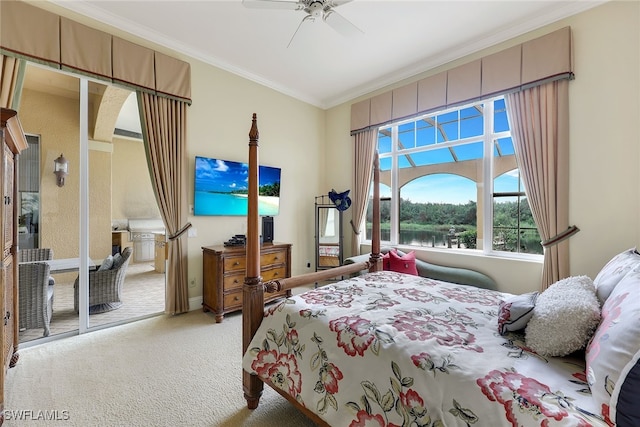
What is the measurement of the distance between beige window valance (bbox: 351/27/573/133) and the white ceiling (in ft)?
0.67

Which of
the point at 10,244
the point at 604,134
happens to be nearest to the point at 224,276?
the point at 10,244

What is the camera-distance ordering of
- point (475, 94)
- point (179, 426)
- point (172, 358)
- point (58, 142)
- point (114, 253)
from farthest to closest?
point (475, 94) → point (114, 253) → point (58, 142) → point (172, 358) → point (179, 426)

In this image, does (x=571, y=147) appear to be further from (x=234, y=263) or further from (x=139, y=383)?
(x=139, y=383)

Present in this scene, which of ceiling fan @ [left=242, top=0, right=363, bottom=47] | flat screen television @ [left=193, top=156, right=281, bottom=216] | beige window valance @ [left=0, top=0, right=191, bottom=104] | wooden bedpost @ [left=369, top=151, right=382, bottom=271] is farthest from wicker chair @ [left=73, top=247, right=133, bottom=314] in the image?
ceiling fan @ [left=242, top=0, right=363, bottom=47]

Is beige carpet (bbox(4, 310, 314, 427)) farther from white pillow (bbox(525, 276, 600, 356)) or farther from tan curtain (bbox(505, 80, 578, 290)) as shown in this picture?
tan curtain (bbox(505, 80, 578, 290))

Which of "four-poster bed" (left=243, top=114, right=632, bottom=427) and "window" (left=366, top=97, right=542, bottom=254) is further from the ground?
"window" (left=366, top=97, right=542, bottom=254)

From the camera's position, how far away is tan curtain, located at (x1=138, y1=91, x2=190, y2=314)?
3074mm

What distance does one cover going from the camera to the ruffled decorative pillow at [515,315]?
1268 mm

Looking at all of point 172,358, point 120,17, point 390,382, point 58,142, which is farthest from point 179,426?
point 120,17

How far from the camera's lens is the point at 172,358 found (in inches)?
91.3

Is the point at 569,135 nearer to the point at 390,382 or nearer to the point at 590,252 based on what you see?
the point at 590,252

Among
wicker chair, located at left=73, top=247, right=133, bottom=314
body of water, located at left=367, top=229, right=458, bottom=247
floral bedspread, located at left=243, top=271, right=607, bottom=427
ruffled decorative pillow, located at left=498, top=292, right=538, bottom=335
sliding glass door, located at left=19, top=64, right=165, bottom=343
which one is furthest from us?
body of water, located at left=367, top=229, right=458, bottom=247

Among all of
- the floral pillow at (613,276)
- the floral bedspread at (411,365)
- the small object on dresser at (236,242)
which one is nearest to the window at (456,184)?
the floral pillow at (613,276)

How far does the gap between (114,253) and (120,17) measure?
8.18ft
